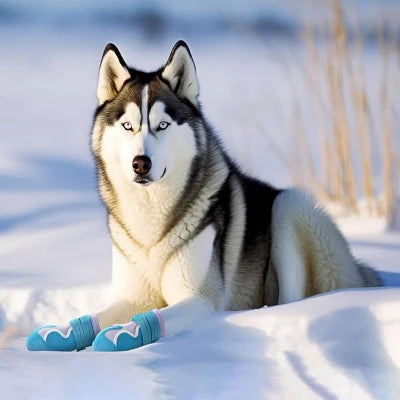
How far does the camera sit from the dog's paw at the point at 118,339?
7.23 feet

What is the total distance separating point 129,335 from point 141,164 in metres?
0.46

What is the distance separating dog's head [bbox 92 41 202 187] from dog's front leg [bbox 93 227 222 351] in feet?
0.77

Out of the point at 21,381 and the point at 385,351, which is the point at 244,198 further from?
the point at 21,381

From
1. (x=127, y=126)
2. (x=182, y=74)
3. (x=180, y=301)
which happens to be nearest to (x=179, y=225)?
(x=180, y=301)

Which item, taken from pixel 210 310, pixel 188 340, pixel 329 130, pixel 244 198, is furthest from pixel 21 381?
pixel 329 130

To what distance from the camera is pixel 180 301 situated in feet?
7.80

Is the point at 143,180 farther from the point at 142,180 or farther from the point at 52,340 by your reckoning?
the point at 52,340

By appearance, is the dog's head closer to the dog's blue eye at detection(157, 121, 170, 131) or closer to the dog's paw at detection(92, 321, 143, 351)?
the dog's blue eye at detection(157, 121, 170, 131)

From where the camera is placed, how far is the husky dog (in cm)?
233

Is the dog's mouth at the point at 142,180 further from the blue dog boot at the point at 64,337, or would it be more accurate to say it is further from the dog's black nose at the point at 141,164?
the blue dog boot at the point at 64,337

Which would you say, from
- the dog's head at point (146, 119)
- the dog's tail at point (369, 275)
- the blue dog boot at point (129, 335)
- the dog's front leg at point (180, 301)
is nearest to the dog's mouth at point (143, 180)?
the dog's head at point (146, 119)

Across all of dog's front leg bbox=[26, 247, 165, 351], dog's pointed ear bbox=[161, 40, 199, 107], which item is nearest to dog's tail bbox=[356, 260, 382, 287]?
dog's front leg bbox=[26, 247, 165, 351]

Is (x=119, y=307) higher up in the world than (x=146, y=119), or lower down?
lower down

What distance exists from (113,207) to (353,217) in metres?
2.08
